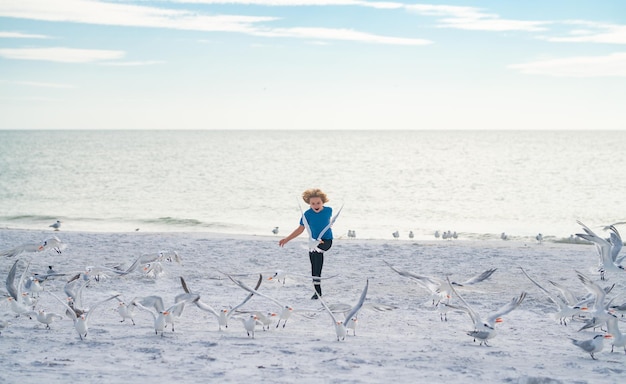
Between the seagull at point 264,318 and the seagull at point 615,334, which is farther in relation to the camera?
the seagull at point 264,318

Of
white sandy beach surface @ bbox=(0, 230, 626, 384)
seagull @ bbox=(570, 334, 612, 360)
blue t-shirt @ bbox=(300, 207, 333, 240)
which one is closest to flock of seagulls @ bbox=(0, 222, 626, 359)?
seagull @ bbox=(570, 334, 612, 360)

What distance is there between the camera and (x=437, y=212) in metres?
29.6

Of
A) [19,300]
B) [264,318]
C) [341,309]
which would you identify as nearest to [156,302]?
[264,318]

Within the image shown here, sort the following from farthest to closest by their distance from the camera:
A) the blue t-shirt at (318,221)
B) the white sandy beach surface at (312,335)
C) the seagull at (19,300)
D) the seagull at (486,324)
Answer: the blue t-shirt at (318,221)
the seagull at (19,300)
the seagull at (486,324)
the white sandy beach surface at (312,335)

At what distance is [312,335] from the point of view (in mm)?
8312

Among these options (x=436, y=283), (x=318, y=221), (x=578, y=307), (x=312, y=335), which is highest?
(x=318, y=221)

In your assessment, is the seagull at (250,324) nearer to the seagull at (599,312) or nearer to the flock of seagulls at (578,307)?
the flock of seagulls at (578,307)

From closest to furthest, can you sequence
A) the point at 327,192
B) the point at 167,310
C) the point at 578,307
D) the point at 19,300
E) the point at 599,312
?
the point at 599,312, the point at 167,310, the point at 578,307, the point at 19,300, the point at 327,192

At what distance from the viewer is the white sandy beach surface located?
22.2ft

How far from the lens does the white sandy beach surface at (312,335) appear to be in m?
6.76

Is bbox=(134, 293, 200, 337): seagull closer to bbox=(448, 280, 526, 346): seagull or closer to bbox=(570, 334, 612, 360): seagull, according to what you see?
bbox=(448, 280, 526, 346): seagull

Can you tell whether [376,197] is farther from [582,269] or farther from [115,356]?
[115,356]

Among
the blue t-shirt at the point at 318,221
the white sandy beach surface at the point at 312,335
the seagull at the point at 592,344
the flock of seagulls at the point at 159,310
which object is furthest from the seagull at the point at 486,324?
the blue t-shirt at the point at 318,221

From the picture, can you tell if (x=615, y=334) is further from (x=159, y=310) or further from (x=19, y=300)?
(x=19, y=300)
